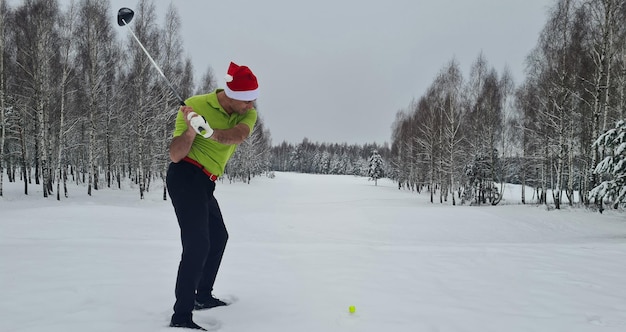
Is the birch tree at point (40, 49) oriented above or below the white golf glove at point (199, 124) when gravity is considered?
above

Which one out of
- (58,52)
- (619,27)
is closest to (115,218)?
(58,52)

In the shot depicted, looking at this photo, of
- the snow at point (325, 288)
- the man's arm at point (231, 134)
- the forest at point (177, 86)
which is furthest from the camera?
the forest at point (177, 86)

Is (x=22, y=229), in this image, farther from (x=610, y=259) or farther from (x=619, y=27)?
(x=619, y=27)

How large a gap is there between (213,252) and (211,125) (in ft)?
3.10

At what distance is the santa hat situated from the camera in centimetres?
220

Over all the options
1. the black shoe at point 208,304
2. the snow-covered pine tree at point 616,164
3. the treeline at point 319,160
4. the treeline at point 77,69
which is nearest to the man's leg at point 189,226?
the black shoe at point 208,304

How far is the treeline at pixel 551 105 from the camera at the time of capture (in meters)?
15.1

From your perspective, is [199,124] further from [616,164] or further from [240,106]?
[616,164]

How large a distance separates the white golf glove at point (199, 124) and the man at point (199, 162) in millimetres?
78

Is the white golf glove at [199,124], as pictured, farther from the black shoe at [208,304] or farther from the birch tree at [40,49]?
the birch tree at [40,49]

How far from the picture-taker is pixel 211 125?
223cm

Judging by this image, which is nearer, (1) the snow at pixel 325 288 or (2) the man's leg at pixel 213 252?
(1) the snow at pixel 325 288

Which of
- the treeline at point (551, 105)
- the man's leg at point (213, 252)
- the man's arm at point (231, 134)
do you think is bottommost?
the man's leg at point (213, 252)

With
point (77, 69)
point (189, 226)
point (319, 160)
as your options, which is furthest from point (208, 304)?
point (319, 160)
